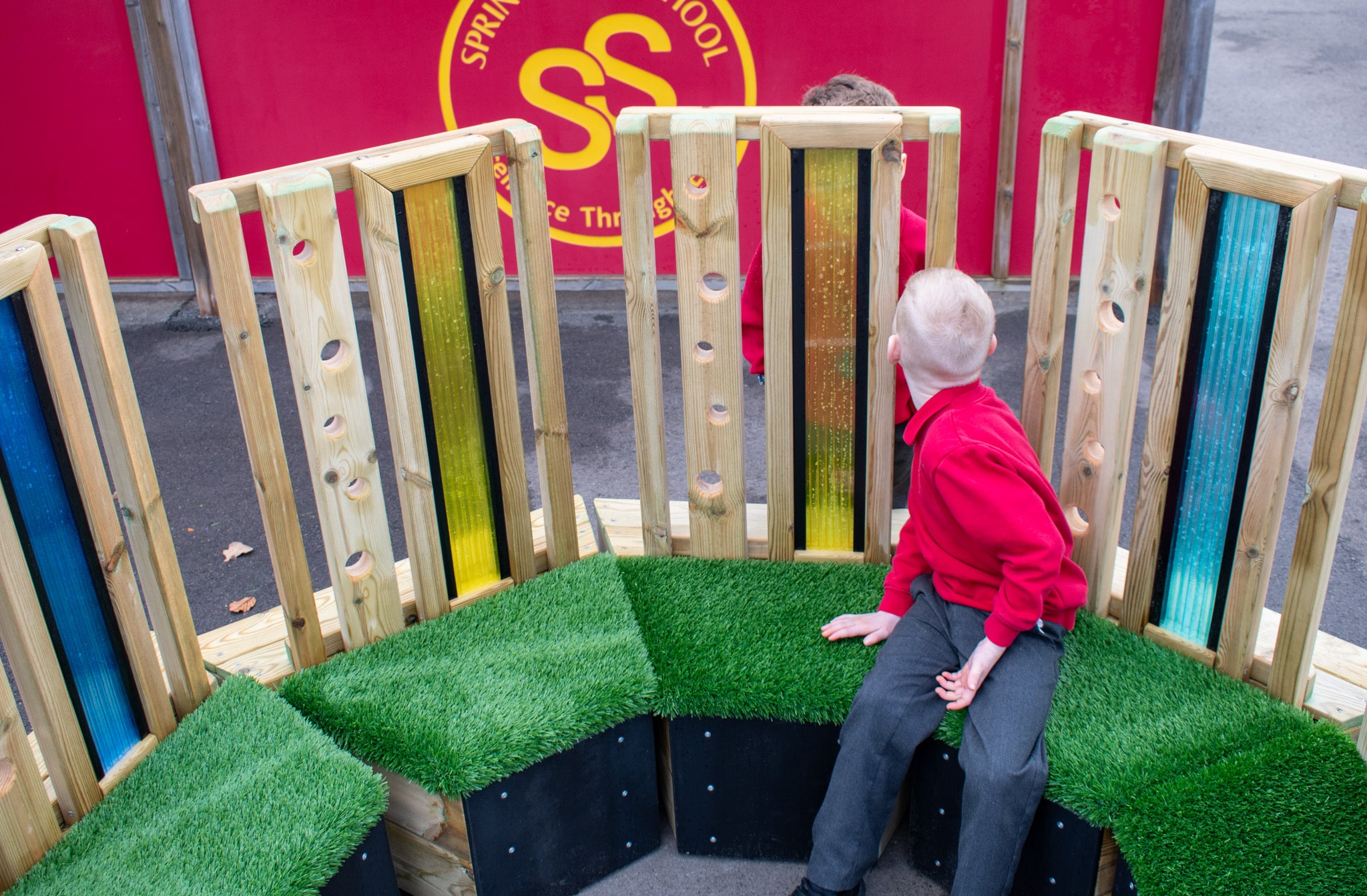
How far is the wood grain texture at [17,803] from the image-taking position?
236 centimetres

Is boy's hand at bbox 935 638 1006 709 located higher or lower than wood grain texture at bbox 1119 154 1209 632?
lower

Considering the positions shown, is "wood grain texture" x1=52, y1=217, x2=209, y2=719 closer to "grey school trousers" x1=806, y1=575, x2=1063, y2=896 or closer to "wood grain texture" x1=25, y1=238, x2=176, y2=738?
"wood grain texture" x1=25, y1=238, x2=176, y2=738

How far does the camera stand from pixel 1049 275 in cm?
287

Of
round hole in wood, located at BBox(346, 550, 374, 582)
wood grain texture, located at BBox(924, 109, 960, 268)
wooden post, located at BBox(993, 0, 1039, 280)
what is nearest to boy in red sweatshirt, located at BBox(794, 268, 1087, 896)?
wood grain texture, located at BBox(924, 109, 960, 268)

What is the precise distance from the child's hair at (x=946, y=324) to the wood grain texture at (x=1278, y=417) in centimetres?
60

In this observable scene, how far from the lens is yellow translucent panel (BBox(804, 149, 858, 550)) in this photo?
291cm

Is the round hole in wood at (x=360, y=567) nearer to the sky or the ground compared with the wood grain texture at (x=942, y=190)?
nearer to the ground

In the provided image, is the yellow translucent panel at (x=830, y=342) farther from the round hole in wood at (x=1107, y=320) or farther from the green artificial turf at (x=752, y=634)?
the round hole in wood at (x=1107, y=320)

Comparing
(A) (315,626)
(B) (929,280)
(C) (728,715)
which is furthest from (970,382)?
(A) (315,626)

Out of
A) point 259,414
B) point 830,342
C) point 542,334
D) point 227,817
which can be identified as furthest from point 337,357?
point 830,342

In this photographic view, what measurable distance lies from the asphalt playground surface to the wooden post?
0.12 m

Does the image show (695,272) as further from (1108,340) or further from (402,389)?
(1108,340)

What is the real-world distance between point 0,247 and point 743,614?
6.23 ft

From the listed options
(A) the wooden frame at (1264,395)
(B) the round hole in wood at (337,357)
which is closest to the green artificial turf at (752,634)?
(A) the wooden frame at (1264,395)
